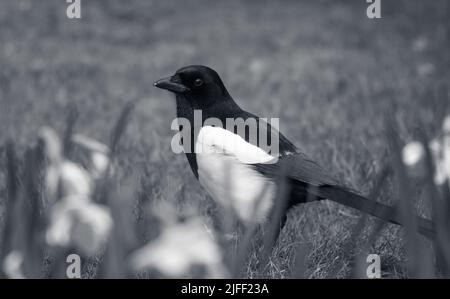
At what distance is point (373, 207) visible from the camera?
1.80 metres

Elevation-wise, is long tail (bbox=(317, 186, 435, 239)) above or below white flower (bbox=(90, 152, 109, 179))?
below

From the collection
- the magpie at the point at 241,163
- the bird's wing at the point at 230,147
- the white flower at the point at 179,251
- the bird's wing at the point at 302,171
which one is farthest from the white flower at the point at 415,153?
the bird's wing at the point at 230,147

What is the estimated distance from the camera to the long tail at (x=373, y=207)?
68.6 inches

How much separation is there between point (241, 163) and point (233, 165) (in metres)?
0.04

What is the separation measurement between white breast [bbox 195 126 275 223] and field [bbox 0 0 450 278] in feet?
0.53

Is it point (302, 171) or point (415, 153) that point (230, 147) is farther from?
point (415, 153)

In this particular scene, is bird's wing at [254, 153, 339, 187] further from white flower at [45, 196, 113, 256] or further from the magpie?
white flower at [45, 196, 113, 256]

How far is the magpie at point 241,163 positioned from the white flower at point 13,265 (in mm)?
890

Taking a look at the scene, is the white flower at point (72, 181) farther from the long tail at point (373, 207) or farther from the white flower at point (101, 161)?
the long tail at point (373, 207)

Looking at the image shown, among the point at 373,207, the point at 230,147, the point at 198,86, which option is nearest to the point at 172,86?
the point at 198,86

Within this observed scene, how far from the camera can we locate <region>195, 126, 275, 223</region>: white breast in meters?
2.53

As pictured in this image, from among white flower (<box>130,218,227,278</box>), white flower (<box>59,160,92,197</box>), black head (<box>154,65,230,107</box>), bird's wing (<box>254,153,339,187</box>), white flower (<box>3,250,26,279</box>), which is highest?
black head (<box>154,65,230,107</box>)

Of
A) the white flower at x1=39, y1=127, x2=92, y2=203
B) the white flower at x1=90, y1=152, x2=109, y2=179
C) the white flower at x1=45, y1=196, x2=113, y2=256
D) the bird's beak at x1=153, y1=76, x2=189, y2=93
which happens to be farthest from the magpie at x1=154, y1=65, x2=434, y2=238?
the white flower at x1=45, y1=196, x2=113, y2=256
